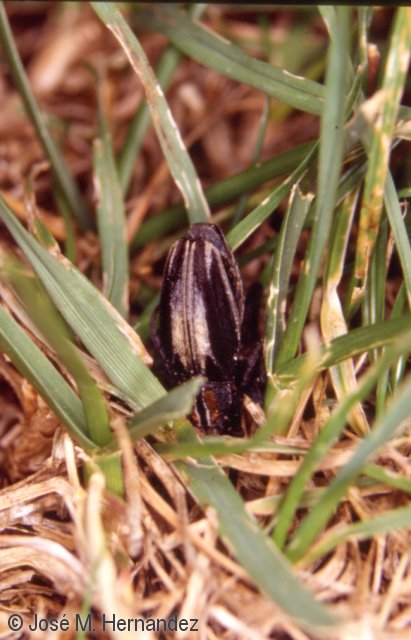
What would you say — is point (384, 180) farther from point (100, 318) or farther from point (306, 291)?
point (100, 318)

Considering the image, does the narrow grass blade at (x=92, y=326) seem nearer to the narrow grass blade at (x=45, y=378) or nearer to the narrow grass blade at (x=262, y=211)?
the narrow grass blade at (x=45, y=378)

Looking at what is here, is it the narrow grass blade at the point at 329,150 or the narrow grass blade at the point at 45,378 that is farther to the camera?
the narrow grass blade at the point at 45,378

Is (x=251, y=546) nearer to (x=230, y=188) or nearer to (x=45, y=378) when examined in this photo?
(x=45, y=378)

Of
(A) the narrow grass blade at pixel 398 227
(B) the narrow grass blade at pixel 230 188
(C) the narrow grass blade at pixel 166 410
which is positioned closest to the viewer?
(C) the narrow grass blade at pixel 166 410

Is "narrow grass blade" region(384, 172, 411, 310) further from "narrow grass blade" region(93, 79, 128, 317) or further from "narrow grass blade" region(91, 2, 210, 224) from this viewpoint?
"narrow grass blade" region(93, 79, 128, 317)

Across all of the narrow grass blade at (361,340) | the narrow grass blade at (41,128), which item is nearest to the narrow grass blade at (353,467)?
the narrow grass blade at (361,340)

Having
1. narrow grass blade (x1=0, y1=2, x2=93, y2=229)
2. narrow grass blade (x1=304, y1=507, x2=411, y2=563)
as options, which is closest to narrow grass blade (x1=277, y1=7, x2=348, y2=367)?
narrow grass blade (x1=304, y1=507, x2=411, y2=563)
